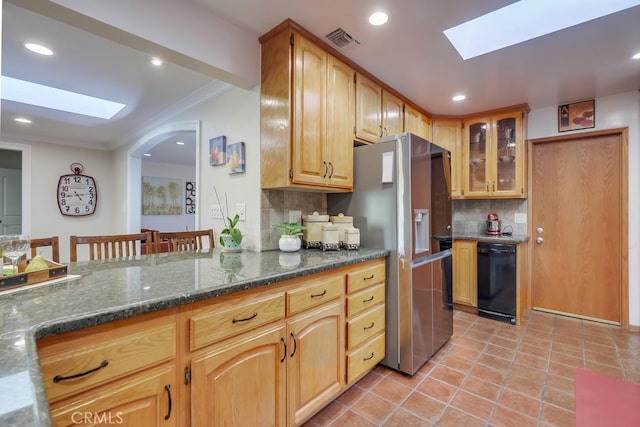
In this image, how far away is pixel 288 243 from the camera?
1.99 metres

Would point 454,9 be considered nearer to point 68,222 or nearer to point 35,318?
point 35,318

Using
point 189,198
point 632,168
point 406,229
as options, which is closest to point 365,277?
point 406,229

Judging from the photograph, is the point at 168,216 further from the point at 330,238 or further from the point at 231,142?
the point at 330,238

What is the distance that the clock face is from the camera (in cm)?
440

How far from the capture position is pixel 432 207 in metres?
2.23

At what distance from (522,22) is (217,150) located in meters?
2.44

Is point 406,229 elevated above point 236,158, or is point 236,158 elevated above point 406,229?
point 236,158

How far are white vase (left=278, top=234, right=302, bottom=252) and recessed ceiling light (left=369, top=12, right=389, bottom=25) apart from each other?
148cm

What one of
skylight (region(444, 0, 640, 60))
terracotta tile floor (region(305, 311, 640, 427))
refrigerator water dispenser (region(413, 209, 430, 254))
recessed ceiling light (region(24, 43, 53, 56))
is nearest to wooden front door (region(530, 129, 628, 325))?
terracotta tile floor (region(305, 311, 640, 427))

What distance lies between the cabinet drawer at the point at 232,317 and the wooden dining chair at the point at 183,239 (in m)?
1.26

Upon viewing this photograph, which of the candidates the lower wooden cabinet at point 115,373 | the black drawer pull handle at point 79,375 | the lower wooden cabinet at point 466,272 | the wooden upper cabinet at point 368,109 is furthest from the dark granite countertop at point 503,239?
the black drawer pull handle at point 79,375

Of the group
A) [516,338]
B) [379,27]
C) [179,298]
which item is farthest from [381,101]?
[516,338]

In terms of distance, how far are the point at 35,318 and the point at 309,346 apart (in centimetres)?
110

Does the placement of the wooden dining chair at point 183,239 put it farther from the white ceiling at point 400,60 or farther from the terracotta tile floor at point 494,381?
the terracotta tile floor at point 494,381
